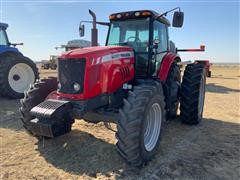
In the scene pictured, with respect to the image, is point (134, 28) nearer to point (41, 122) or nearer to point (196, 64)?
point (196, 64)

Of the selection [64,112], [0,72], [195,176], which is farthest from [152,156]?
[0,72]

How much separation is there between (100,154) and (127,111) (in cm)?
114

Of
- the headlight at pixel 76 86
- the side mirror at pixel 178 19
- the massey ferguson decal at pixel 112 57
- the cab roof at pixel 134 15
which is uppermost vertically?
the cab roof at pixel 134 15

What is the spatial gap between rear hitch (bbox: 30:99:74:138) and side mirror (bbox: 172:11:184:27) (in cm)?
267

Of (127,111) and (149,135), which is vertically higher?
(127,111)

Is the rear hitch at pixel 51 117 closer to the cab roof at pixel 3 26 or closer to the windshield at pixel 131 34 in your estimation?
the windshield at pixel 131 34

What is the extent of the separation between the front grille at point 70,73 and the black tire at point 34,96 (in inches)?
30.2

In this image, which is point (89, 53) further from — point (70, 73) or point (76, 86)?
point (76, 86)

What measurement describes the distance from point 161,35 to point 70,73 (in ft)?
8.67

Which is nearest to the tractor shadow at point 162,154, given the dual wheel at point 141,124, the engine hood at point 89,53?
the dual wheel at point 141,124

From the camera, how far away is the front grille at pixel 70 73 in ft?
15.5

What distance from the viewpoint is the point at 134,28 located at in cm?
613

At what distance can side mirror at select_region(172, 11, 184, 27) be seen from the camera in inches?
225

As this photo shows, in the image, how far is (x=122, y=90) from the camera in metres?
5.40
